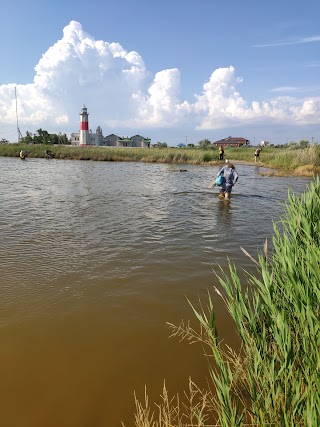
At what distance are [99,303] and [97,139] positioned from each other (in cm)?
9989

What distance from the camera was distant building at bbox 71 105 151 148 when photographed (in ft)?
292

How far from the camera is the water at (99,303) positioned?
3396mm

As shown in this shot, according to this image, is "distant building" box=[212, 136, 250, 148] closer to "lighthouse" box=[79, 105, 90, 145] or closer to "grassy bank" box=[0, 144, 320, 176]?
"lighthouse" box=[79, 105, 90, 145]

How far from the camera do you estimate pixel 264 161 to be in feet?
134

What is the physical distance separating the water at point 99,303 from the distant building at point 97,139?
81.3 m

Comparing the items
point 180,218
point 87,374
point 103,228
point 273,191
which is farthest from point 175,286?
point 273,191

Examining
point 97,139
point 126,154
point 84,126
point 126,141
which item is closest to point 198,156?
point 126,154

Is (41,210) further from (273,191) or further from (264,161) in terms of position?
(264,161)

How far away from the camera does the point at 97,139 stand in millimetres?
100312

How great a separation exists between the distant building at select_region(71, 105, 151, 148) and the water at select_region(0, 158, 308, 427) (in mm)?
81287

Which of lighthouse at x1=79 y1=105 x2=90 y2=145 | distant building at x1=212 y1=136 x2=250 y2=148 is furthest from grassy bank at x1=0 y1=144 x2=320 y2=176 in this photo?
distant building at x1=212 y1=136 x2=250 y2=148

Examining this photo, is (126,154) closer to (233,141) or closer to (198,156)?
(198,156)

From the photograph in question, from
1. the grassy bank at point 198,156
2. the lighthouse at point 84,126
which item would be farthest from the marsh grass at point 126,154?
the lighthouse at point 84,126

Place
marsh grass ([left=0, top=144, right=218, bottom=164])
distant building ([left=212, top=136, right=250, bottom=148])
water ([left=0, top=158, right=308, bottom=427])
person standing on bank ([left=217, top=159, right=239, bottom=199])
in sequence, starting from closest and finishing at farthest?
water ([left=0, top=158, right=308, bottom=427]), person standing on bank ([left=217, top=159, right=239, bottom=199]), marsh grass ([left=0, top=144, right=218, bottom=164]), distant building ([left=212, top=136, right=250, bottom=148])
